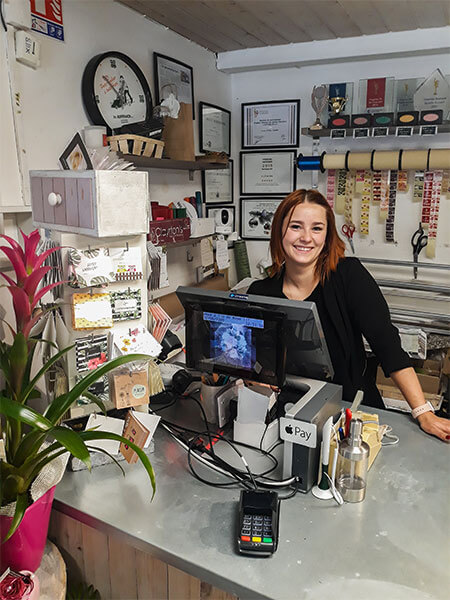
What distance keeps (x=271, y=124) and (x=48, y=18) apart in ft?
5.98

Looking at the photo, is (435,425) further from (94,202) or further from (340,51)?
(340,51)

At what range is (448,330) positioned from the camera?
279 cm

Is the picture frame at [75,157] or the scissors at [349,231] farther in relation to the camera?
the scissors at [349,231]

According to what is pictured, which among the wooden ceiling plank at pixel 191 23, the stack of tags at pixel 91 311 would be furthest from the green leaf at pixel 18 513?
the wooden ceiling plank at pixel 191 23

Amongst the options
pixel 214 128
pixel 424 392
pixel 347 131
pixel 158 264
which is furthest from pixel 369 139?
pixel 158 264

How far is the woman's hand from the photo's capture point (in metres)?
1.33

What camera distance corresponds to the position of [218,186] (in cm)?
340

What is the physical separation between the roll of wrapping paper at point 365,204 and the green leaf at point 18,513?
8.98 feet

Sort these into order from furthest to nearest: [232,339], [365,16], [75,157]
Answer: [365,16], [75,157], [232,339]

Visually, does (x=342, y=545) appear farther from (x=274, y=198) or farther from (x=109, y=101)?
(x=274, y=198)

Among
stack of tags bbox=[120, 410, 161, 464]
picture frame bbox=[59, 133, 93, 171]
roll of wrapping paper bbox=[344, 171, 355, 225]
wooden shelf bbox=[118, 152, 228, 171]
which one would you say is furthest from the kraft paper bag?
stack of tags bbox=[120, 410, 161, 464]

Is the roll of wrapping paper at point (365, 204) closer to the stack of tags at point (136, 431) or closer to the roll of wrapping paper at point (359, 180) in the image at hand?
the roll of wrapping paper at point (359, 180)

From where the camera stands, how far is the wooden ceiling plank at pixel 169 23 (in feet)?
7.85

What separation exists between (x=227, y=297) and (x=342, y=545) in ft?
2.09
